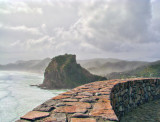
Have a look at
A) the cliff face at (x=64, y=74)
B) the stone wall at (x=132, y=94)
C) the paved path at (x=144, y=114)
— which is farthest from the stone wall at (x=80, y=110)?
the cliff face at (x=64, y=74)

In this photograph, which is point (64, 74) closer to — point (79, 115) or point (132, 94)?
point (132, 94)

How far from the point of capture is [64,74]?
84.0 metres

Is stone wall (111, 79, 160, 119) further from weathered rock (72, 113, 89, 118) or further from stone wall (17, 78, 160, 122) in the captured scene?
weathered rock (72, 113, 89, 118)

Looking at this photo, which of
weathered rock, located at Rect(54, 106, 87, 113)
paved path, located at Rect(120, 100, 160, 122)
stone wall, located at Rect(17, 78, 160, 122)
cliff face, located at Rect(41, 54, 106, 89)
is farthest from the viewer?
cliff face, located at Rect(41, 54, 106, 89)

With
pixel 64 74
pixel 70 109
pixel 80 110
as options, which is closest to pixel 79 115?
pixel 80 110

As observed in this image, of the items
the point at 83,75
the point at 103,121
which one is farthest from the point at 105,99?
the point at 83,75

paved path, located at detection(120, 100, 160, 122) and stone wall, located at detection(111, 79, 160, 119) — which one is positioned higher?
stone wall, located at detection(111, 79, 160, 119)

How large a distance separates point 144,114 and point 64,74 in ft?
264

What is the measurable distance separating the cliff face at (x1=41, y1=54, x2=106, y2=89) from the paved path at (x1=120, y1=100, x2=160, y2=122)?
77229 millimetres

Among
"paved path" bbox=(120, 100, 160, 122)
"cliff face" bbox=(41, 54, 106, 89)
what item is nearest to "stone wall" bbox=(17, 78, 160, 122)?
"paved path" bbox=(120, 100, 160, 122)

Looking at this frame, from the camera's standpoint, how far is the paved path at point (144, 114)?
421 centimetres

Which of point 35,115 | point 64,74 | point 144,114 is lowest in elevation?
point 64,74

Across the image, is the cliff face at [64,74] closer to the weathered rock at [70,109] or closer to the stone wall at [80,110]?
the stone wall at [80,110]

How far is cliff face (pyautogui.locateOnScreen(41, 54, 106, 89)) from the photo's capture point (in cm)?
8256
